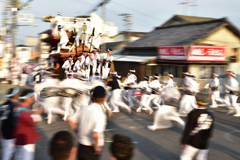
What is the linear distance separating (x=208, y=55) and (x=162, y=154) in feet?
42.1

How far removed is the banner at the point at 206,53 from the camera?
17016 millimetres

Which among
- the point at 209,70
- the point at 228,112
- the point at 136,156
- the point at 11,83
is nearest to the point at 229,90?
the point at 228,112

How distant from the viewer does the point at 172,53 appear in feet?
60.0

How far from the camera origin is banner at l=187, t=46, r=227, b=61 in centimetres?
1702

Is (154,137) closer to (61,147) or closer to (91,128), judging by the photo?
(91,128)

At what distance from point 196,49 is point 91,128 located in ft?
48.5

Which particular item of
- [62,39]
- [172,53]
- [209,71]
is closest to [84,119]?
[62,39]

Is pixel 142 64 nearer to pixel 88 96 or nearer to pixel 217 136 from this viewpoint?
pixel 88 96

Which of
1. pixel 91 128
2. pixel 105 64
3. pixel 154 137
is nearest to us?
pixel 91 128

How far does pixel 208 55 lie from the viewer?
1747 cm

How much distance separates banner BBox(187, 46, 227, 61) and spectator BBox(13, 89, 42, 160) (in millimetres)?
14230

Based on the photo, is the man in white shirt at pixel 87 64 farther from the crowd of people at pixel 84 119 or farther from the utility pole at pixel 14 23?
the utility pole at pixel 14 23

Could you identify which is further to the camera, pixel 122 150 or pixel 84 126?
pixel 84 126

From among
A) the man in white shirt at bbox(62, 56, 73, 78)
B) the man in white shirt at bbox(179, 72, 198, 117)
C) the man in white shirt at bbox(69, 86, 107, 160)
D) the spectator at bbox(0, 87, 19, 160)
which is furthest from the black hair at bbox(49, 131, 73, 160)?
the man in white shirt at bbox(62, 56, 73, 78)
